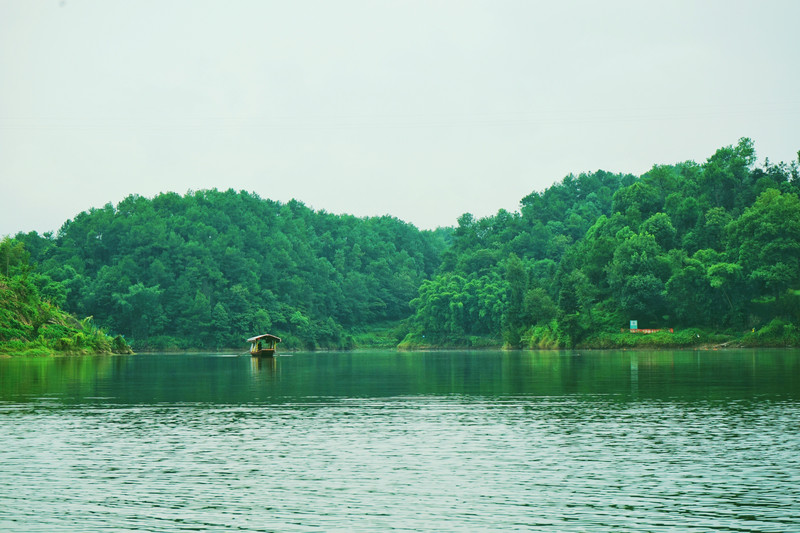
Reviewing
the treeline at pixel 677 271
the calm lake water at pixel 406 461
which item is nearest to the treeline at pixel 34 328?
the calm lake water at pixel 406 461

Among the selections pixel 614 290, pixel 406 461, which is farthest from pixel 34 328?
pixel 406 461

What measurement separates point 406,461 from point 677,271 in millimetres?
124745

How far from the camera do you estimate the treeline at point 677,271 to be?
438 ft

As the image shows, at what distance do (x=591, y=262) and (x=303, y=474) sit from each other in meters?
144

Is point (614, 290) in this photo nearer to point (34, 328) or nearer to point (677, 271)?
point (677, 271)

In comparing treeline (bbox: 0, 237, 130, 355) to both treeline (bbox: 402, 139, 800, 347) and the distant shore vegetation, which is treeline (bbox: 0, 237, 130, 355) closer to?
the distant shore vegetation

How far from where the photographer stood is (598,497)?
20.1m

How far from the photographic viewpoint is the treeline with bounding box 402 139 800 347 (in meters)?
134

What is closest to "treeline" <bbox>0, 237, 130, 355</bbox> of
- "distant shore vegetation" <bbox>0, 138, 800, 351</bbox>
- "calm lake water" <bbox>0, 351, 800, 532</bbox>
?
"distant shore vegetation" <bbox>0, 138, 800, 351</bbox>

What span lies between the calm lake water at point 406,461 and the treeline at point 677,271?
92.4 m

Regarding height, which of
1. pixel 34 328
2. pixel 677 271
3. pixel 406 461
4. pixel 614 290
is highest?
pixel 677 271

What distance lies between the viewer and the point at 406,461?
2530 cm

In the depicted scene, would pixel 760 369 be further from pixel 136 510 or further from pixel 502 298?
pixel 502 298

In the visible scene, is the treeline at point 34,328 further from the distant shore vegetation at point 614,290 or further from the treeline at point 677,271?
the treeline at point 677,271
